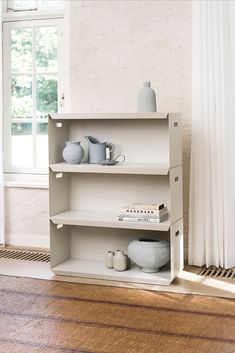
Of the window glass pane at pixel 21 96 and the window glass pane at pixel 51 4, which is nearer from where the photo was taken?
the window glass pane at pixel 51 4

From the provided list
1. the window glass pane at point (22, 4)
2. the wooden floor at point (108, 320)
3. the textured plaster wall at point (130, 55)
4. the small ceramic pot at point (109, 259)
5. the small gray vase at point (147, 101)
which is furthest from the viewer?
the window glass pane at point (22, 4)

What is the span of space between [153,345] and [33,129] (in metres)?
2.55

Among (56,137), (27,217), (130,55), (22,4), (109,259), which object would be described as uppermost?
(22,4)

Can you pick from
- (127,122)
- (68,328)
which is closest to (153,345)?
(68,328)

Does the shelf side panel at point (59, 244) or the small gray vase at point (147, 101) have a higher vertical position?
the small gray vase at point (147, 101)

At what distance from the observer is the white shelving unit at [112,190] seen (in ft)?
11.7

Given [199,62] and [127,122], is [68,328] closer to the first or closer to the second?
[127,122]

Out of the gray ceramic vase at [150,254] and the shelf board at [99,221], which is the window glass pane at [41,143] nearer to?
the shelf board at [99,221]

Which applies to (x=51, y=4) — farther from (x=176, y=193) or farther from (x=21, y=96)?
(x=176, y=193)

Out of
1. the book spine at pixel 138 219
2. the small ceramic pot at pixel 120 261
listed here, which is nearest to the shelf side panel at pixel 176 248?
the book spine at pixel 138 219

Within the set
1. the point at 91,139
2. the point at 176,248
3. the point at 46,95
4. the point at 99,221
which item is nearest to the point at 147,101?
the point at 91,139

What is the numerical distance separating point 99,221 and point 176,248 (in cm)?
54

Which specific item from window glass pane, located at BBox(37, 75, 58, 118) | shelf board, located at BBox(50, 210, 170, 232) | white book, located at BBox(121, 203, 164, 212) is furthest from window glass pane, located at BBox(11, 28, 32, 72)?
white book, located at BBox(121, 203, 164, 212)

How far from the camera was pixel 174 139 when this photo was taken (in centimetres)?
359
